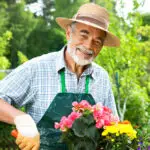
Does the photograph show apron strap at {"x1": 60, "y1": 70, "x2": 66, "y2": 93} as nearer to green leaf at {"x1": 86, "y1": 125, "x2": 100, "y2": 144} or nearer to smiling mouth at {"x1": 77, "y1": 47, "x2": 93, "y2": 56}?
smiling mouth at {"x1": 77, "y1": 47, "x2": 93, "y2": 56}

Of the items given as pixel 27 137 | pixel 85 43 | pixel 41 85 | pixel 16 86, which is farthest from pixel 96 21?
pixel 27 137

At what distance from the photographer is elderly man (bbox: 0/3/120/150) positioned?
8.21 feet

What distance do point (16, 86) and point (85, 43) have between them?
1.44 feet

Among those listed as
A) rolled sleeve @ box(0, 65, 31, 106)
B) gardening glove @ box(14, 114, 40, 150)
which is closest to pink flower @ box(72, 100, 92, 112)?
gardening glove @ box(14, 114, 40, 150)

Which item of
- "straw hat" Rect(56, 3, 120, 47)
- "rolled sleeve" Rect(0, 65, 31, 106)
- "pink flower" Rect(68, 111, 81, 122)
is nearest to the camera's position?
"pink flower" Rect(68, 111, 81, 122)

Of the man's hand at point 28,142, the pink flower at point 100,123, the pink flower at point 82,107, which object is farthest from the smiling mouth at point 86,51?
the man's hand at point 28,142

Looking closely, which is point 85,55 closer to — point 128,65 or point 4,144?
point 4,144

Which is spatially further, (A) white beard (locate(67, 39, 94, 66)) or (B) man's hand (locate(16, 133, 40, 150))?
(A) white beard (locate(67, 39, 94, 66))

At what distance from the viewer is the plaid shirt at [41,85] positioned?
2.47 meters

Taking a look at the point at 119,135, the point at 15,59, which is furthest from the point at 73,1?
the point at 119,135

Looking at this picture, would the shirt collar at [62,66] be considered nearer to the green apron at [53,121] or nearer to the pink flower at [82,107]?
the green apron at [53,121]

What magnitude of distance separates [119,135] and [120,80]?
4.98 metres

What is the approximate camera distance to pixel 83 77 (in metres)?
2.68

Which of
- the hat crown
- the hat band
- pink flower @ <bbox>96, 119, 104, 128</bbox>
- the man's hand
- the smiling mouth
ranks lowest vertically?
the man's hand
